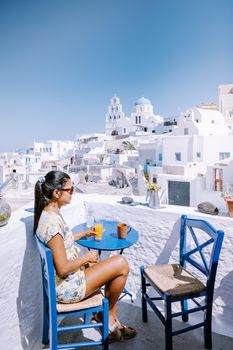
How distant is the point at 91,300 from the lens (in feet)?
5.37

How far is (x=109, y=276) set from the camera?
5.63ft

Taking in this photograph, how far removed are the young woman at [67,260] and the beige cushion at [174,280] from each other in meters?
0.34

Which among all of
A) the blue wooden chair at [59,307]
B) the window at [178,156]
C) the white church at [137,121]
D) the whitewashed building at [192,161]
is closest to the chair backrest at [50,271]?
the blue wooden chair at [59,307]

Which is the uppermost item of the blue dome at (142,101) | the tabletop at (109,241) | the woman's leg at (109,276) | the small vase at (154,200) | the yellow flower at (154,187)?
the blue dome at (142,101)

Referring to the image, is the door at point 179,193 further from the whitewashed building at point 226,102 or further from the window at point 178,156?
the whitewashed building at point 226,102

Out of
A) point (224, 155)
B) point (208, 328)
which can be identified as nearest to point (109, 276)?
point (208, 328)

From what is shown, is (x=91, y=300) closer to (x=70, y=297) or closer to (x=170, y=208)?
(x=70, y=297)

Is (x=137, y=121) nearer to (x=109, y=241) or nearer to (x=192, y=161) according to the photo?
(x=192, y=161)

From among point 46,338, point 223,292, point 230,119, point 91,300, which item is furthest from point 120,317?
point 230,119

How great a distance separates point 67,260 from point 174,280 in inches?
37.6

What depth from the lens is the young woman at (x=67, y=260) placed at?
1499 mm

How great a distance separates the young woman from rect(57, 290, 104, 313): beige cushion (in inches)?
1.2

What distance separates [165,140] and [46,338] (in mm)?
17280

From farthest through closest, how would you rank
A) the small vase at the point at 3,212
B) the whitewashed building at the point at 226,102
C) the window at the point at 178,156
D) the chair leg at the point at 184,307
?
the whitewashed building at the point at 226,102, the window at the point at 178,156, the chair leg at the point at 184,307, the small vase at the point at 3,212
